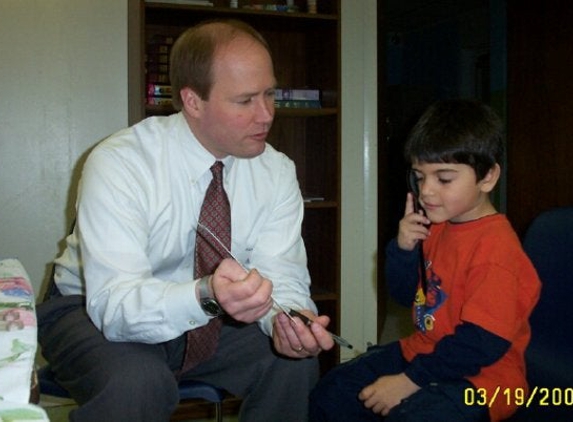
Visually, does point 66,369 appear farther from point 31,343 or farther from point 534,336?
point 534,336

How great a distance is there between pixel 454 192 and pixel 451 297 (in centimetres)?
21

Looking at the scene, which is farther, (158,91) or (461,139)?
(158,91)

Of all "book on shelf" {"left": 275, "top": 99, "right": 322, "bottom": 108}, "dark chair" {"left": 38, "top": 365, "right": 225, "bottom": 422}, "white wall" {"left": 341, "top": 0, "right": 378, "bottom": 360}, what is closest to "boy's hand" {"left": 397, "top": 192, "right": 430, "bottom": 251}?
"dark chair" {"left": 38, "top": 365, "right": 225, "bottom": 422}

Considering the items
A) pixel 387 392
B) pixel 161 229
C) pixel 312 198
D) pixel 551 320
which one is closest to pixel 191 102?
pixel 161 229

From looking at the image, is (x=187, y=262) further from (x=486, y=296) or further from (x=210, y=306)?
(x=486, y=296)

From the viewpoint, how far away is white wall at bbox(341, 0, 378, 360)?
9.60 ft

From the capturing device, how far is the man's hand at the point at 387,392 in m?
1.22

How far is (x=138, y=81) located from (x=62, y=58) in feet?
1.62

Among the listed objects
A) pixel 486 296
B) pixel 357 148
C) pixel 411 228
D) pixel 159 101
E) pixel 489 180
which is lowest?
pixel 486 296

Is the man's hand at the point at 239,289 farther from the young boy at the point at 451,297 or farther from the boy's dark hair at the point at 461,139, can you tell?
the boy's dark hair at the point at 461,139

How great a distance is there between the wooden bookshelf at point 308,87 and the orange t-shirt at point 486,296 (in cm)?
117

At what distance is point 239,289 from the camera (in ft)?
3.57

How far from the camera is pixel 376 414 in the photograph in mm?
1313

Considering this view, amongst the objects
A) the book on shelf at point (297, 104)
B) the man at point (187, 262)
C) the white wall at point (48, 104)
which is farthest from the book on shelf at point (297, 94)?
the man at point (187, 262)
